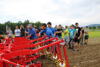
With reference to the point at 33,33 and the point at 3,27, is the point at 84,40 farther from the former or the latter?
the point at 3,27

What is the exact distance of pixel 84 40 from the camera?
55.6 ft

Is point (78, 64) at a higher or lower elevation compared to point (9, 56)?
lower

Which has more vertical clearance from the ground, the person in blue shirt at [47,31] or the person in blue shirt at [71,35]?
the person in blue shirt at [47,31]

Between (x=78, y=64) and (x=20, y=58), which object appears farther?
(x=78, y=64)

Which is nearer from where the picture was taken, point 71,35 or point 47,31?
point 47,31

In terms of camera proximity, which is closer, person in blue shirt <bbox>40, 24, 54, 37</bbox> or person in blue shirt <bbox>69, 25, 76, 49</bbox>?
person in blue shirt <bbox>40, 24, 54, 37</bbox>

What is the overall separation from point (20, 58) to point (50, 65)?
2.72m

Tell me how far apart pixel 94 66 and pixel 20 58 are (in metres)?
3.24

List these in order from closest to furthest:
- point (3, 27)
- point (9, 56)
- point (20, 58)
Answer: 1. point (9, 56)
2. point (20, 58)
3. point (3, 27)

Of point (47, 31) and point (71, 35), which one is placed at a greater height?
point (47, 31)

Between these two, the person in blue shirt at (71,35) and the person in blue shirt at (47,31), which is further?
the person in blue shirt at (71,35)

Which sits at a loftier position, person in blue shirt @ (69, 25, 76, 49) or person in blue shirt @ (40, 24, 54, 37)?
person in blue shirt @ (40, 24, 54, 37)

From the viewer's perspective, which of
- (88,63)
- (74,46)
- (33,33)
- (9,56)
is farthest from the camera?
(74,46)

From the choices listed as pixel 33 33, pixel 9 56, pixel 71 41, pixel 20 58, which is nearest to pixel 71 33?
pixel 71 41
